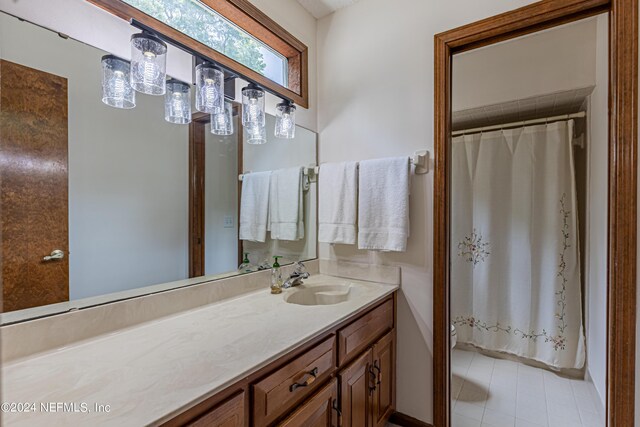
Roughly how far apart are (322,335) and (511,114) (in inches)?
92.9

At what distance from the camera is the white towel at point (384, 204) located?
1544mm

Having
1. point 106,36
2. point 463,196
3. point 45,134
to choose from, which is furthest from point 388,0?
point 45,134

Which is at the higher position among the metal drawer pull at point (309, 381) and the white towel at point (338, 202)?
the white towel at point (338, 202)

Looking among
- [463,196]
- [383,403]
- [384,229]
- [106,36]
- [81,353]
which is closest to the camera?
[81,353]

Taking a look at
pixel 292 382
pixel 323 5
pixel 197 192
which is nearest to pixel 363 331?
pixel 292 382

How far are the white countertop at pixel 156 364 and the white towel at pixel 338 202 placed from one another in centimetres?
60

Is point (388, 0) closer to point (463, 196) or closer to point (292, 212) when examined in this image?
point (292, 212)

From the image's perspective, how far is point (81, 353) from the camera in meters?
0.85

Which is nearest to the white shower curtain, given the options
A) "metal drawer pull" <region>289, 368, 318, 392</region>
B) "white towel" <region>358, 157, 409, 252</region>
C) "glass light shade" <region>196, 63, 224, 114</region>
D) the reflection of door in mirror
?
the reflection of door in mirror

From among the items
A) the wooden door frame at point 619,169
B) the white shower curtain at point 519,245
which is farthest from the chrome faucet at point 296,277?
the white shower curtain at point 519,245

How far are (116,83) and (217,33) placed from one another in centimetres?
68

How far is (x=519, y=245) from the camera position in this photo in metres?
2.31

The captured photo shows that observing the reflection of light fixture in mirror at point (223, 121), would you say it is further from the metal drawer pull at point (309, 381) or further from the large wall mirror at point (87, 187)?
the metal drawer pull at point (309, 381)

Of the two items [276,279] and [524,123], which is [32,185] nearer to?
[276,279]
